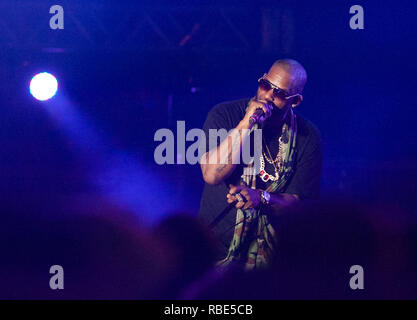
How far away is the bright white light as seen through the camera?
10.2 ft

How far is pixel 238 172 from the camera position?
7.39 feet

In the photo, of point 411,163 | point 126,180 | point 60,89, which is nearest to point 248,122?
point 126,180

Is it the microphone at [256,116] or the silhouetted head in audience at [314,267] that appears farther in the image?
the silhouetted head in audience at [314,267]

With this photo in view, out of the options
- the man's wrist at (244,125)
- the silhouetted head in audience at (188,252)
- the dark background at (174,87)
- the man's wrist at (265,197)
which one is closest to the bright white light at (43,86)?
the dark background at (174,87)

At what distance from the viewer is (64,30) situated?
130 inches

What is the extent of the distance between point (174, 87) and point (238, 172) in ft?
3.57

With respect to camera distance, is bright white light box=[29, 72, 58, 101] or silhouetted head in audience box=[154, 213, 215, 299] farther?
bright white light box=[29, 72, 58, 101]

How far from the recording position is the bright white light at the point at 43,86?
122 inches

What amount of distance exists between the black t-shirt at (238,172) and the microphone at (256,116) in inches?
4.6

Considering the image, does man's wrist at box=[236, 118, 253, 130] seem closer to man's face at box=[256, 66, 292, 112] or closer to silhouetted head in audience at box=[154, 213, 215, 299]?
man's face at box=[256, 66, 292, 112]

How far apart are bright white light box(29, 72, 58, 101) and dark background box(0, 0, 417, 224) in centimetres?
19

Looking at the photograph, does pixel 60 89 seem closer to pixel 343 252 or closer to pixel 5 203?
pixel 5 203

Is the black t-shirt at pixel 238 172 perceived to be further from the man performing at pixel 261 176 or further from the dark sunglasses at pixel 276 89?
the dark sunglasses at pixel 276 89

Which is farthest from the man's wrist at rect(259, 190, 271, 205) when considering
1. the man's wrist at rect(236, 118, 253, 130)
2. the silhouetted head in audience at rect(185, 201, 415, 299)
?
the man's wrist at rect(236, 118, 253, 130)
